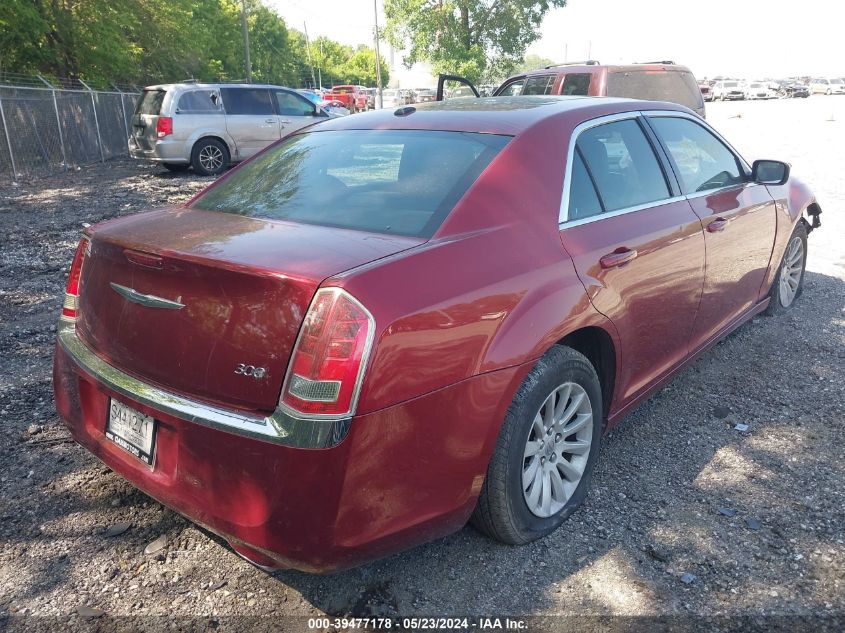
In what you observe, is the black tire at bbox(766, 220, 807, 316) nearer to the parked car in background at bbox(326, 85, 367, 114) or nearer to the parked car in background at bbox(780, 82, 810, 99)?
the parked car in background at bbox(326, 85, 367, 114)

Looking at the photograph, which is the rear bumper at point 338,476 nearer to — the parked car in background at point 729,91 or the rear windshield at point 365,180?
the rear windshield at point 365,180

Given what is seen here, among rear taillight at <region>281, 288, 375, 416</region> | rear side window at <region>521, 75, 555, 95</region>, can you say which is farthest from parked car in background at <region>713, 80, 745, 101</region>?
rear taillight at <region>281, 288, 375, 416</region>

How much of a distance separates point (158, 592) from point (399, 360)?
1281 millimetres

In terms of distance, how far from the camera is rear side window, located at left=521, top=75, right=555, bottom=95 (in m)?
11.0

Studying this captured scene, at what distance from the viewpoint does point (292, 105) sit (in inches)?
586

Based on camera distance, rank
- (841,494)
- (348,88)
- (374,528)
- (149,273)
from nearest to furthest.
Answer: (374,528)
(149,273)
(841,494)
(348,88)

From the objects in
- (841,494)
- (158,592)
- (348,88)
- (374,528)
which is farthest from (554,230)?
(348,88)

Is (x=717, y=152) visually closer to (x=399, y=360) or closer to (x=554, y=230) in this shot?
(x=554, y=230)

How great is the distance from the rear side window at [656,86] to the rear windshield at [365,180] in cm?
797

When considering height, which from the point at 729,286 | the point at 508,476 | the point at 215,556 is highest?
the point at 729,286

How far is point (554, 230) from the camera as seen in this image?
8.74 feet

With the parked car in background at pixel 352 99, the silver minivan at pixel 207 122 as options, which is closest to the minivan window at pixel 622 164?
the silver minivan at pixel 207 122

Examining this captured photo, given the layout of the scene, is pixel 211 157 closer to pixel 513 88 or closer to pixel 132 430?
pixel 513 88

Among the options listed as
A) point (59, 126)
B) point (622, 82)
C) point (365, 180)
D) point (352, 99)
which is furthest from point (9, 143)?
point (352, 99)
